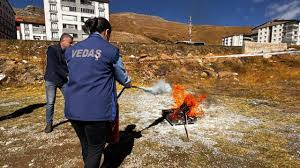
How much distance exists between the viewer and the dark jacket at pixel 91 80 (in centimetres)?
303

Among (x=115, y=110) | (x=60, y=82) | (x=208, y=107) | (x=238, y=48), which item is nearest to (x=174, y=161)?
(x=115, y=110)

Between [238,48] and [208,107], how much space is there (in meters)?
22.8

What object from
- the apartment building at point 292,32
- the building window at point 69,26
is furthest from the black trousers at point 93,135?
the apartment building at point 292,32

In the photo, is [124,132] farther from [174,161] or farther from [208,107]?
[208,107]

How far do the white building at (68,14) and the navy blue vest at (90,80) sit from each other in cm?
5065

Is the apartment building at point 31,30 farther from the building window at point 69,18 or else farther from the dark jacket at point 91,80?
the dark jacket at point 91,80

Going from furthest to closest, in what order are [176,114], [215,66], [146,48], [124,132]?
[146,48], [215,66], [176,114], [124,132]

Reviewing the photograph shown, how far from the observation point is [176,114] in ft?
25.1

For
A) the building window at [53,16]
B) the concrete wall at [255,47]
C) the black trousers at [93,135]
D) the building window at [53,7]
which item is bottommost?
the black trousers at [93,135]

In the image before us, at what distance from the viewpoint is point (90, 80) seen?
9.97 ft

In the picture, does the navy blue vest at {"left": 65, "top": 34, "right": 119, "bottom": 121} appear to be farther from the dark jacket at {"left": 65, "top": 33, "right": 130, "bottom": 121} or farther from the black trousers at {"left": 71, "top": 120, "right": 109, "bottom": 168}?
the black trousers at {"left": 71, "top": 120, "right": 109, "bottom": 168}

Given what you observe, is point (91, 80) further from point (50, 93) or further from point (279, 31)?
point (279, 31)

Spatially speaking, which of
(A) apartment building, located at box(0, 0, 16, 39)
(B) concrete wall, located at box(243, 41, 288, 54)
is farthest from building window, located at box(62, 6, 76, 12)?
(B) concrete wall, located at box(243, 41, 288, 54)

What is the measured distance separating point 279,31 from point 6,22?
96.6 m
